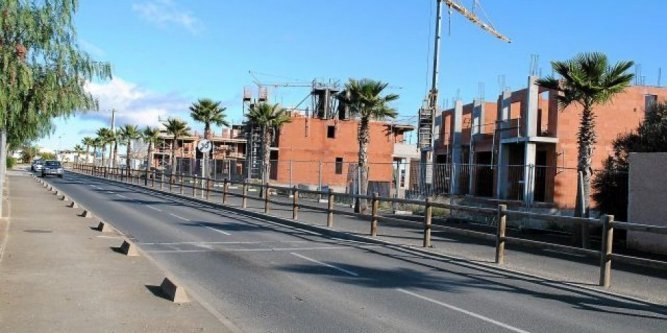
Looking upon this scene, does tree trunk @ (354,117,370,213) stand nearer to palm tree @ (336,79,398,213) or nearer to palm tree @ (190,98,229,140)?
palm tree @ (336,79,398,213)

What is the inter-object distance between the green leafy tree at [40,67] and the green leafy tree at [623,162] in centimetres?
1600

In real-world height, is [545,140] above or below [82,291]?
above

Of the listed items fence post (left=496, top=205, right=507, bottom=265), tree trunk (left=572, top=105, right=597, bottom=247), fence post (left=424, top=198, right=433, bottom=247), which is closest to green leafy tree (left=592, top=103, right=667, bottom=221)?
tree trunk (left=572, top=105, right=597, bottom=247)

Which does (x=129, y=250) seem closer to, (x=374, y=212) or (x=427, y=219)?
(x=427, y=219)

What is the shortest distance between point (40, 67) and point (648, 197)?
1437cm

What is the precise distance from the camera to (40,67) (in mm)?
9602

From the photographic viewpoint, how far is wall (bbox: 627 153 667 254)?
16.4 meters

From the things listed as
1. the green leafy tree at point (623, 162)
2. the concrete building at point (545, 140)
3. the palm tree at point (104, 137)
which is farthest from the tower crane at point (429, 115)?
the palm tree at point (104, 137)

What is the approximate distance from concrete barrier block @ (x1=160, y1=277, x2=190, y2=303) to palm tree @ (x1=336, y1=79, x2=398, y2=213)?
21571 millimetres

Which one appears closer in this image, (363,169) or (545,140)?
(363,169)

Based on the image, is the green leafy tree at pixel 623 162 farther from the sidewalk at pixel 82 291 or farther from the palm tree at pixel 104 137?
the palm tree at pixel 104 137

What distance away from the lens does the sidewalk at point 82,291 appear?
22.9 feet

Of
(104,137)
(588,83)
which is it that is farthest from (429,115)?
(104,137)

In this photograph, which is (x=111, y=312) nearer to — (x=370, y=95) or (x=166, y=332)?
(x=166, y=332)
